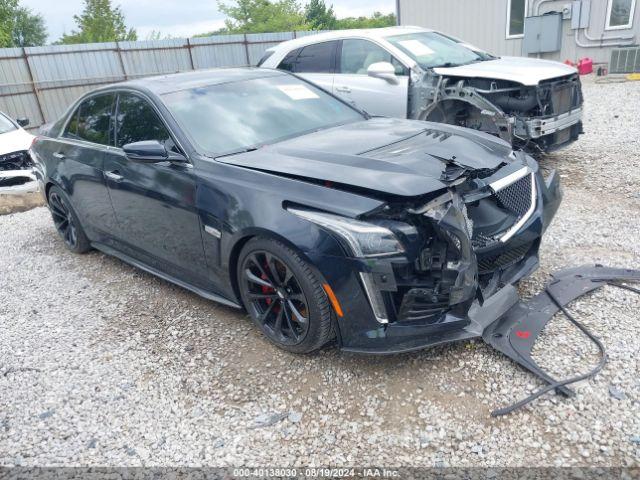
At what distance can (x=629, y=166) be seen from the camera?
5.99 metres

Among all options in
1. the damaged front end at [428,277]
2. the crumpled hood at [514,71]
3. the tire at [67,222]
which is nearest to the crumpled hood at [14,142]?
the tire at [67,222]

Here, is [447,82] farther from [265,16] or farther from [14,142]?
[265,16]

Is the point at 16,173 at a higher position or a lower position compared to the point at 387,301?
→ lower

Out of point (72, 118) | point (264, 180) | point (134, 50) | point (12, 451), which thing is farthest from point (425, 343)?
point (134, 50)

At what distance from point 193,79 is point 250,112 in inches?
26.4

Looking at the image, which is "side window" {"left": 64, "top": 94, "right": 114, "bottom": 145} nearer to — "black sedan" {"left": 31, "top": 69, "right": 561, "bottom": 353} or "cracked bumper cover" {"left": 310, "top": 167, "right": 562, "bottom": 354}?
"black sedan" {"left": 31, "top": 69, "right": 561, "bottom": 353}

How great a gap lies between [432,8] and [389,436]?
16334 mm

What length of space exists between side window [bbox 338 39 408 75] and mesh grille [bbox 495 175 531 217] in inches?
138

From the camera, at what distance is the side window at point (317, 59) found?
704 centimetres

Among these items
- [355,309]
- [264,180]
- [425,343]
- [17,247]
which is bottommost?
[17,247]

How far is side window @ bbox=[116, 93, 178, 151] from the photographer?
3.53 meters

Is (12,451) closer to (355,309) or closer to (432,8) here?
(355,309)

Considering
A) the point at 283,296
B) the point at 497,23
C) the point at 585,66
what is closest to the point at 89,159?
the point at 283,296

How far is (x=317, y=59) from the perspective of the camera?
717cm
